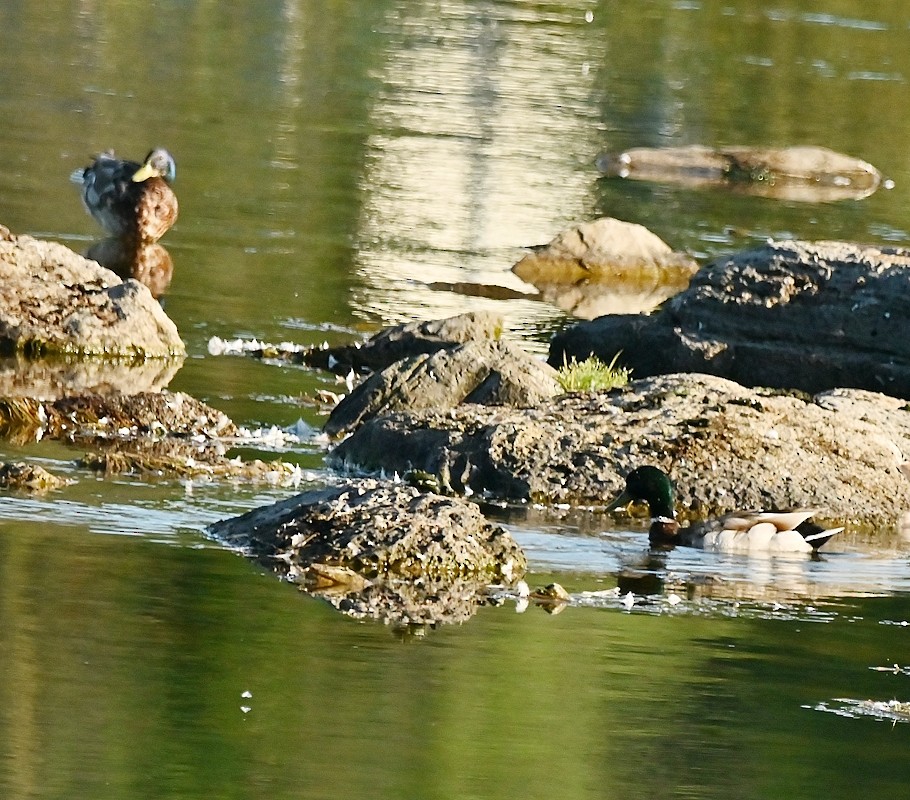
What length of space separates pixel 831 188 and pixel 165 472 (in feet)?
68.9

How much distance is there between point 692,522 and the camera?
40.7 ft

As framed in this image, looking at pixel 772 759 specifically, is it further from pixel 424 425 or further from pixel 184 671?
pixel 424 425

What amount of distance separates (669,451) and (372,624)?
386 cm

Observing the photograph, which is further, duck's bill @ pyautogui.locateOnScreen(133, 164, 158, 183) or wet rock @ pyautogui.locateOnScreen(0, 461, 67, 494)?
duck's bill @ pyautogui.locateOnScreen(133, 164, 158, 183)

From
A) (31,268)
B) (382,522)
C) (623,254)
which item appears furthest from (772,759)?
(623,254)

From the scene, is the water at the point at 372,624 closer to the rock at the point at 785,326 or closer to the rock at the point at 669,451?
the rock at the point at 669,451

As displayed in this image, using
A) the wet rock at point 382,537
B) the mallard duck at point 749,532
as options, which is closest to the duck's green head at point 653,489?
the mallard duck at point 749,532

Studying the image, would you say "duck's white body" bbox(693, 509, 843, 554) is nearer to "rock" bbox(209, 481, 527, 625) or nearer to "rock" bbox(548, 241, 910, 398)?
"rock" bbox(209, 481, 527, 625)

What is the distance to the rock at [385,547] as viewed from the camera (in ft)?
33.0

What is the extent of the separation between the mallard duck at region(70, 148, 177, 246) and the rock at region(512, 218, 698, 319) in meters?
3.56

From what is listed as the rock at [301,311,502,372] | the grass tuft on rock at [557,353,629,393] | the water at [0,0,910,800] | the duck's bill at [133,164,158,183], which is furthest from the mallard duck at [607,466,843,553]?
the duck's bill at [133,164,158,183]

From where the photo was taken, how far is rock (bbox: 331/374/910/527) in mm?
12719

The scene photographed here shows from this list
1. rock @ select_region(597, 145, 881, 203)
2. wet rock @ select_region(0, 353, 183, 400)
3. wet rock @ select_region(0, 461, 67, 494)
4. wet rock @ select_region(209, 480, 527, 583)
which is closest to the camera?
wet rock @ select_region(209, 480, 527, 583)

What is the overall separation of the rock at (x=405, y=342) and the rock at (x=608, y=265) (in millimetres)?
5144
